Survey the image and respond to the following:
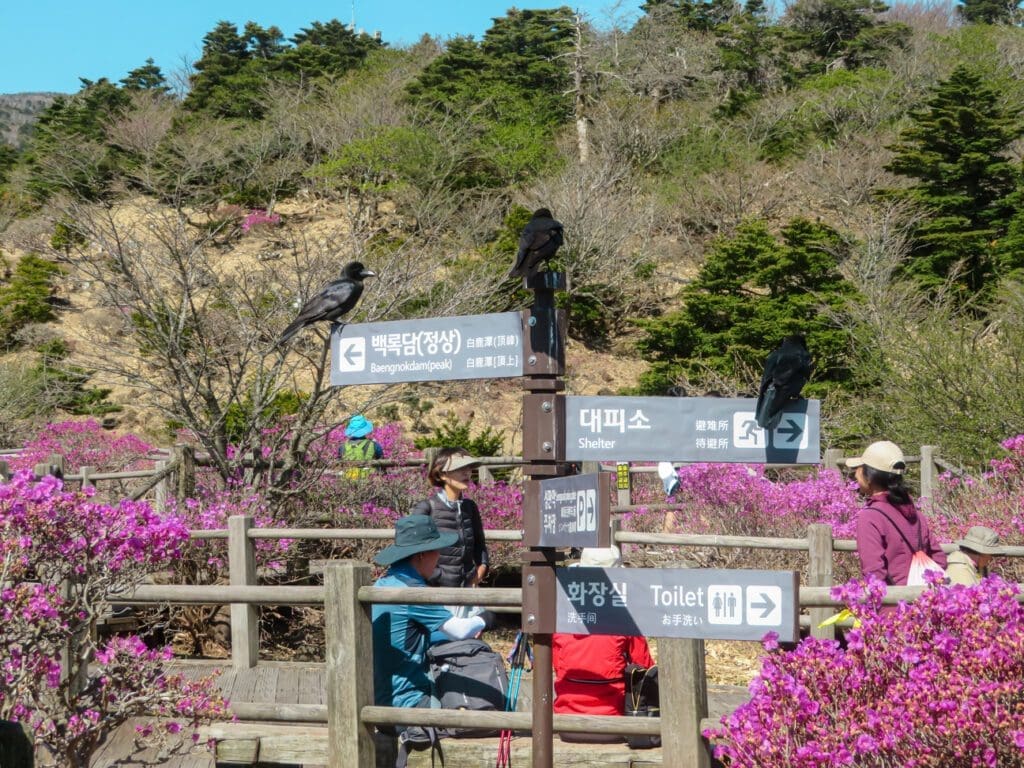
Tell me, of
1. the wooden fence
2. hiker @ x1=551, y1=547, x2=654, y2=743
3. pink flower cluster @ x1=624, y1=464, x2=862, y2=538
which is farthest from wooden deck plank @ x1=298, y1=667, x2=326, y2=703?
pink flower cluster @ x1=624, y1=464, x2=862, y2=538

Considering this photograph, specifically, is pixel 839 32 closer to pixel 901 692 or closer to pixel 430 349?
pixel 430 349

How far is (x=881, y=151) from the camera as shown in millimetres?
31375

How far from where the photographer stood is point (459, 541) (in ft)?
21.0

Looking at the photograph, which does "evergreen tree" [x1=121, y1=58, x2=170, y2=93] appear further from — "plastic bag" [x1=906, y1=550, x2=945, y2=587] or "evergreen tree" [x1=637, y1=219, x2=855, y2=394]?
"plastic bag" [x1=906, y1=550, x2=945, y2=587]

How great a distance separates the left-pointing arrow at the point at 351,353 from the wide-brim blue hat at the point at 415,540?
Answer: 111cm

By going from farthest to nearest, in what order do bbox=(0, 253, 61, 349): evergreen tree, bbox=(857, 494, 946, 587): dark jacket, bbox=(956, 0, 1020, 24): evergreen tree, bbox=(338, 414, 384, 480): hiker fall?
1. bbox=(956, 0, 1020, 24): evergreen tree
2. bbox=(0, 253, 61, 349): evergreen tree
3. bbox=(338, 414, 384, 480): hiker
4. bbox=(857, 494, 946, 587): dark jacket

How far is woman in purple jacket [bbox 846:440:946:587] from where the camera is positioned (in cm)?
483

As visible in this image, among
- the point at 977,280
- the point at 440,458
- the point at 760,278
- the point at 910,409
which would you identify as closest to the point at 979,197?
Result: the point at 977,280

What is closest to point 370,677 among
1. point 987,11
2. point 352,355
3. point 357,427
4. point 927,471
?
point 352,355

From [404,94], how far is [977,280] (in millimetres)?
19715

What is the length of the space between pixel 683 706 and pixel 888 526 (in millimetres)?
1325

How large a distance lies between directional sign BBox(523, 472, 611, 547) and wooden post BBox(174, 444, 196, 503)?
22.9ft

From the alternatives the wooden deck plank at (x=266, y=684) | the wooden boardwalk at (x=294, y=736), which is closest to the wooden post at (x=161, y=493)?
the wooden boardwalk at (x=294, y=736)

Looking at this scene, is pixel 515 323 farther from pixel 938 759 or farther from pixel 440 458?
pixel 440 458
